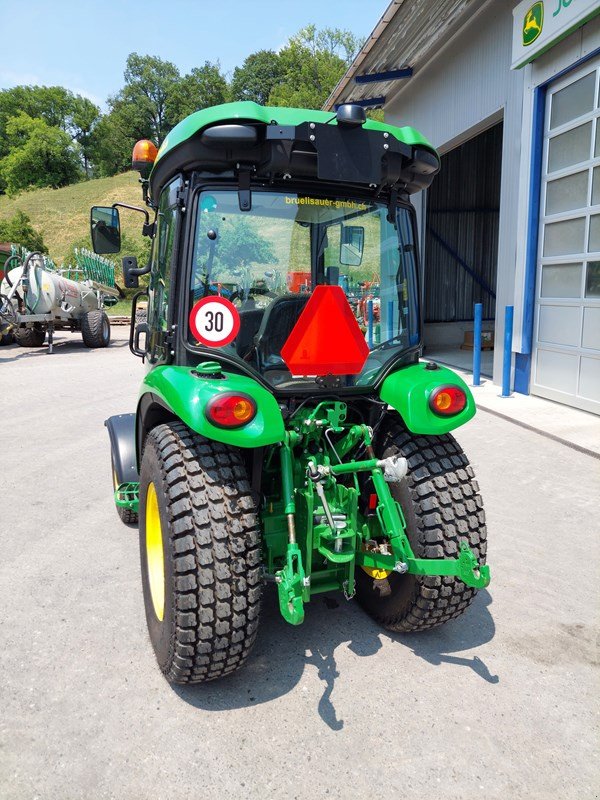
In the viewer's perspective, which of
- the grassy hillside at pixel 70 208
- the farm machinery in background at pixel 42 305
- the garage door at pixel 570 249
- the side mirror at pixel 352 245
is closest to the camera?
the side mirror at pixel 352 245

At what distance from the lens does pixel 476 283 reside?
14742 mm

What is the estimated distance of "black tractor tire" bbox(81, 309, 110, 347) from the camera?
14.6 metres

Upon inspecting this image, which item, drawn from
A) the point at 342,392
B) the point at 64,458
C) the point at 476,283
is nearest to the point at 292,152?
the point at 342,392

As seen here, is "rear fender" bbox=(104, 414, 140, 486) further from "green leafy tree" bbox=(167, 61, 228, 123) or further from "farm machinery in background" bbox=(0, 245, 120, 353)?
"green leafy tree" bbox=(167, 61, 228, 123)

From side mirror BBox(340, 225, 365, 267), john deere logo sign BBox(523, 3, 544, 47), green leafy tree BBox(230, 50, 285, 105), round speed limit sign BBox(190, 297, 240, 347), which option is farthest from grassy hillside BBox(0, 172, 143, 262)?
round speed limit sign BBox(190, 297, 240, 347)

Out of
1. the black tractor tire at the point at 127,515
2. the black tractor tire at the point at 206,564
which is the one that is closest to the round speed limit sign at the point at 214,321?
Result: the black tractor tire at the point at 206,564

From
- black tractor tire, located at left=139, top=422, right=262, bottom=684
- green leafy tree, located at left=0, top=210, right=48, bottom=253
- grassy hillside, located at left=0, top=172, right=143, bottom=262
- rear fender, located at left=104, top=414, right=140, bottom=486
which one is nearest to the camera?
black tractor tire, located at left=139, top=422, right=262, bottom=684

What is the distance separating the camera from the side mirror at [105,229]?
3.53 meters

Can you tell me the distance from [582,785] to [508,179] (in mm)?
8223

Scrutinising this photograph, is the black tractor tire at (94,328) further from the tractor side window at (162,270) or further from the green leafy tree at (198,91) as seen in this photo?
the green leafy tree at (198,91)

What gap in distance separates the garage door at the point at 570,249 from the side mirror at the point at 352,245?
5.09 meters

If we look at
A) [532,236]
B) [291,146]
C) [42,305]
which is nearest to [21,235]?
[42,305]

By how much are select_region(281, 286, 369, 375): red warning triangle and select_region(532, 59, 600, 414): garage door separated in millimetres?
5351

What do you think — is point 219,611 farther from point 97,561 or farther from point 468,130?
point 468,130
